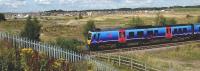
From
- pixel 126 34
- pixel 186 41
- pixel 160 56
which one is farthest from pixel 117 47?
pixel 186 41

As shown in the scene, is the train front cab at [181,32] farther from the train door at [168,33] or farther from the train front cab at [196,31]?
the train front cab at [196,31]

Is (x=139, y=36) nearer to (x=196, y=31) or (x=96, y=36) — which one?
(x=96, y=36)

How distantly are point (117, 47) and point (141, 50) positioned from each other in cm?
352

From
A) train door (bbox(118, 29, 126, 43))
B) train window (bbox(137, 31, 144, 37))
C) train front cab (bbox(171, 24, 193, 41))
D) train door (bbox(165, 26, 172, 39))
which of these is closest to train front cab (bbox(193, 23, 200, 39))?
train front cab (bbox(171, 24, 193, 41))

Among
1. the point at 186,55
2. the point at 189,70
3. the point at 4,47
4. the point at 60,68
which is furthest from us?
the point at 186,55

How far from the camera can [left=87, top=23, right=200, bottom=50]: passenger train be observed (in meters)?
45.8

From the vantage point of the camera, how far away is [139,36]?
50.3 meters

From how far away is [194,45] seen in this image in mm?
52125

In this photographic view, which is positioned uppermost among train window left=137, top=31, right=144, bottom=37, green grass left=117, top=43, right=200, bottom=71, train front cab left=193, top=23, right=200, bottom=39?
train window left=137, top=31, right=144, bottom=37

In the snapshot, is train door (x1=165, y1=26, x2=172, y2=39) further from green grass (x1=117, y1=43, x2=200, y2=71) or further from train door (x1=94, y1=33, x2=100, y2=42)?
train door (x1=94, y1=33, x2=100, y2=42)

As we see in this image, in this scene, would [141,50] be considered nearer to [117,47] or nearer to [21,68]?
[117,47]

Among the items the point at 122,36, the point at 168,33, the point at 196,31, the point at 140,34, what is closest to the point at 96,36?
the point at 122,36

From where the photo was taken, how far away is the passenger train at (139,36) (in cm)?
4581

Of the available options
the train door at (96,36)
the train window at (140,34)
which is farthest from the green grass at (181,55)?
the train door at (96,36)
